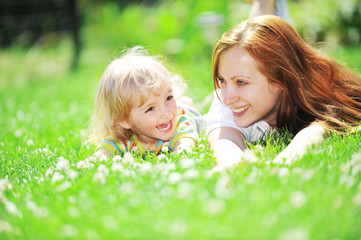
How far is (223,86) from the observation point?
11.1 feet

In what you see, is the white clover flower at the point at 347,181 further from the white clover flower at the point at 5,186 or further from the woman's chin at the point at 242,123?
the white clover flower at the point at 5,186

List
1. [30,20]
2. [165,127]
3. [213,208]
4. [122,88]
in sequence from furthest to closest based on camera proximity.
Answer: [30,20] → [165,127] → [122,88] → [213,208]

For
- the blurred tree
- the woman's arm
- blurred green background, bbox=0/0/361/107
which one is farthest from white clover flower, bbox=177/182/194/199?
the blurred tree

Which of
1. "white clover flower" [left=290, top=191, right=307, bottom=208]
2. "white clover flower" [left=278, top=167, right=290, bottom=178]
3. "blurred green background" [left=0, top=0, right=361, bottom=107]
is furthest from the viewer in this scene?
"blurred green background" [left=0, top=0, right=361, bottom=107]

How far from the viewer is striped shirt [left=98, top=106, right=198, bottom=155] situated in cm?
355

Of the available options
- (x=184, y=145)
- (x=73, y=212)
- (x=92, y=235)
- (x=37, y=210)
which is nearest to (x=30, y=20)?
(x=184, y=145)

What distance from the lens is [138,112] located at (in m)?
3.45

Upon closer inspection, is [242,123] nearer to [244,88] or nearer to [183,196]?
[244,88]

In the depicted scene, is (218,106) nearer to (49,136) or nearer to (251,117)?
(251,117)

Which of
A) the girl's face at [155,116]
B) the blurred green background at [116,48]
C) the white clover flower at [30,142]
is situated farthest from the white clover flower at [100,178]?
the blurred green background at [116,48]

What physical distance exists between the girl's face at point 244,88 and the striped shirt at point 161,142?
0.49 metres

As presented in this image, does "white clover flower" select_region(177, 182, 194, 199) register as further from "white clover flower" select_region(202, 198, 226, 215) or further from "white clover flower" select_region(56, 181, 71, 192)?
"white clover flower" select_region(56, 181, 71, 192)

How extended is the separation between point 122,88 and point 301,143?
1578 mm

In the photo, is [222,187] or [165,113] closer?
[222,187]
